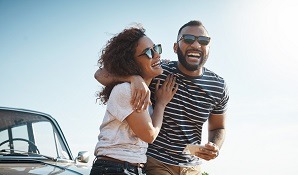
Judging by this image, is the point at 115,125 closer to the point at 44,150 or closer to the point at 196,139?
the point at 196,139

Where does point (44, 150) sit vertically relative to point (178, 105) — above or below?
below

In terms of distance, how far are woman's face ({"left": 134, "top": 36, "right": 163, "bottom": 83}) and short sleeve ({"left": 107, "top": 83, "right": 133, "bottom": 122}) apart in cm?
29

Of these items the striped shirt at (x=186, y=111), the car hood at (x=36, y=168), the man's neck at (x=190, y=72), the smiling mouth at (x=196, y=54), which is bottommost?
the car hood at (x=36, y=168)

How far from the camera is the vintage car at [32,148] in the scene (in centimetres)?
402

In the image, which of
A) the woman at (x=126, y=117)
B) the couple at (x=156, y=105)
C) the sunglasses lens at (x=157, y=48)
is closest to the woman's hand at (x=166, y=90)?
the couple at (x=156, y=105)

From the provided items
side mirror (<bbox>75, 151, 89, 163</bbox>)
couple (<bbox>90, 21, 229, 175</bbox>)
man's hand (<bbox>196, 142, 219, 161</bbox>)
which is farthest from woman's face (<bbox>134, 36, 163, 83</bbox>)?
side mirror (<bbox>75, 151, 89, 163</bbox>)

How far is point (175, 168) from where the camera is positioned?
3.62 meters

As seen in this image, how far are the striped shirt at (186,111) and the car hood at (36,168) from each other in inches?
34.7

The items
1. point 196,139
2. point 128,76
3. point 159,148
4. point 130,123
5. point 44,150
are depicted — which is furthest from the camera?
point 44,150

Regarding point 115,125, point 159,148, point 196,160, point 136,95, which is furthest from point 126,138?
point 196,160

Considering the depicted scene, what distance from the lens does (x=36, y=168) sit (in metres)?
3.93

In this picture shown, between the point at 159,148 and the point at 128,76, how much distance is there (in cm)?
99

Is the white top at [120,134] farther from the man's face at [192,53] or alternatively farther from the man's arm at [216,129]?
the man's arm at [216,129]

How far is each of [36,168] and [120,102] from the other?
1664 millimetres
